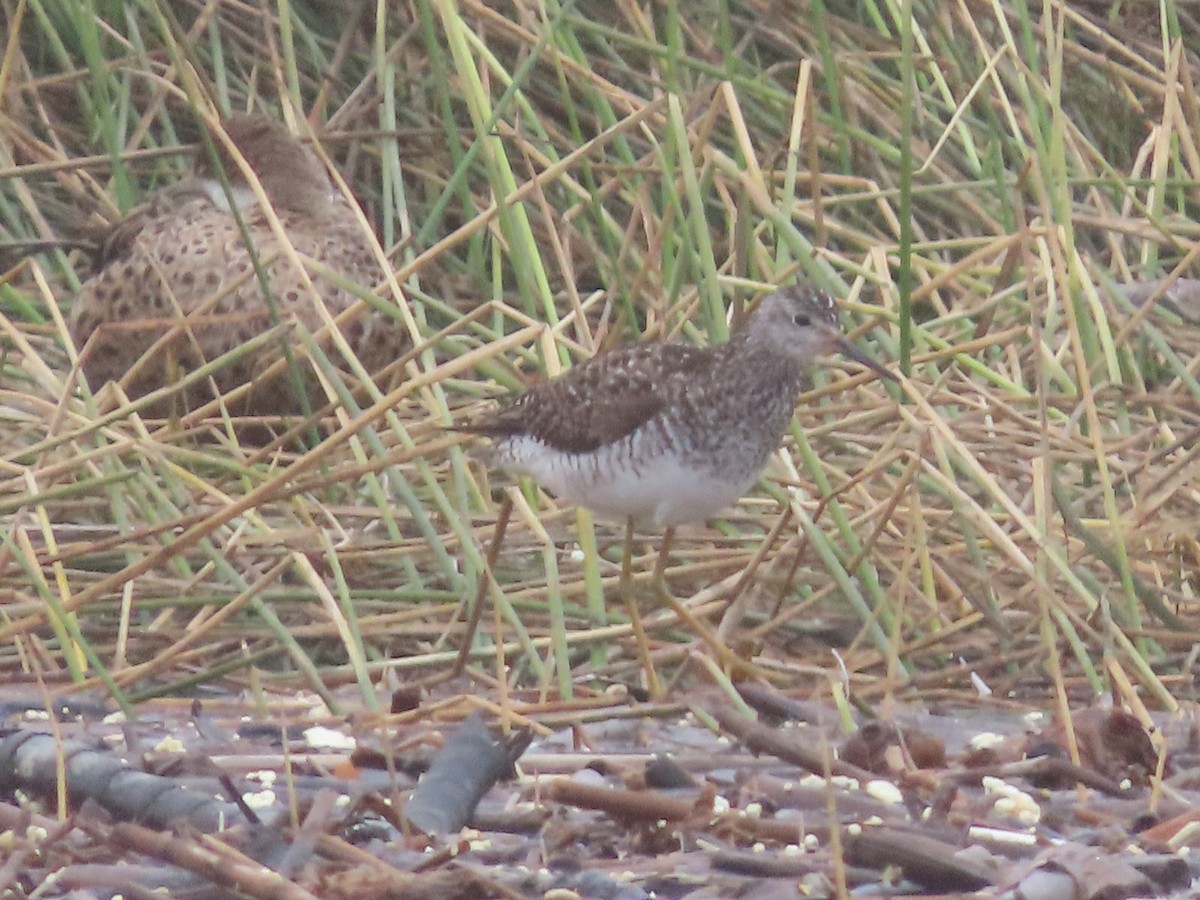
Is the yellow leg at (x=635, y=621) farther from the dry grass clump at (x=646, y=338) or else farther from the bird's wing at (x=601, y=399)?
the bird's wing at (x=601, y=399)

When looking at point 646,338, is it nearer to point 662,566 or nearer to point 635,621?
point 662,566

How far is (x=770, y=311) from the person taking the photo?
4480 millimetres

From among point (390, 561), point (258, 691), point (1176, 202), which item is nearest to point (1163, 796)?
point (258, 691)

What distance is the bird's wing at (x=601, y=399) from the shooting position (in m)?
4.20

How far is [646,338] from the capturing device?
16.6 ft

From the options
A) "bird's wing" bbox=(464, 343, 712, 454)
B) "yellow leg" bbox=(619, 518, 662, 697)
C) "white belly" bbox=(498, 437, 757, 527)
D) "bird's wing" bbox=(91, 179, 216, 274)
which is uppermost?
"bird's wing" bbox=(91, 179, 216, 274)

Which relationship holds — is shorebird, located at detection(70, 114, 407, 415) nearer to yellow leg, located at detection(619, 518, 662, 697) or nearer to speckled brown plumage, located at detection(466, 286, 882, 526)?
speckled brown plumage, located at detection(466, 286, 882, 526)

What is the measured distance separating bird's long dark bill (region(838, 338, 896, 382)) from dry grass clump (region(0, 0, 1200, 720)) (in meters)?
0.13

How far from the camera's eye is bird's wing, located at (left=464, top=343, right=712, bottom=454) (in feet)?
13.8

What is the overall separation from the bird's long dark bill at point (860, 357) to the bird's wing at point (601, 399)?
262mm

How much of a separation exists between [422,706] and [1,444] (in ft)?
5.43

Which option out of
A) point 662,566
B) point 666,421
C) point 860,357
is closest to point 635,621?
point 662,566

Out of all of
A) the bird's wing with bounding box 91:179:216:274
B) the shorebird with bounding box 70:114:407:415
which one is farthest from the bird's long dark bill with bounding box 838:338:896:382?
the bird's wing with bounding box 91:179:216:274

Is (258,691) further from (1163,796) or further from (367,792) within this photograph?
(1163,796)
